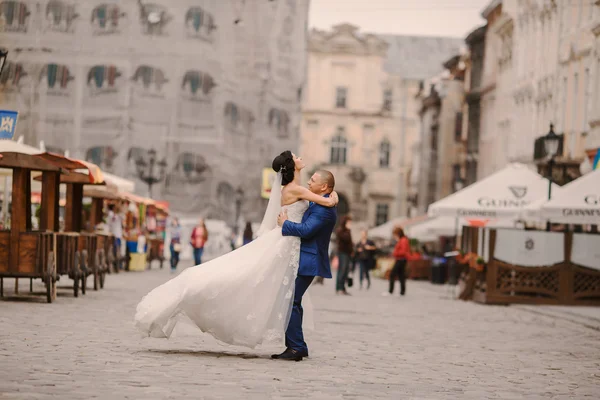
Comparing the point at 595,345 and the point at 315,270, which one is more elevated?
the point at 315,270

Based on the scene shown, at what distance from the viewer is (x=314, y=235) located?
13.0 meters

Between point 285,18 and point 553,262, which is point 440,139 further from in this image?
point 553,262

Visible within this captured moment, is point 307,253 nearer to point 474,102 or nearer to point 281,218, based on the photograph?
point 281,218

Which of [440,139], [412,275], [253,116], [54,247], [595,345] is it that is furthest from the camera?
[440,139]

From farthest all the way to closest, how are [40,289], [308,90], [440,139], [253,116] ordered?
1. [308,90]
2. [440,139]
3. [253,116]
4. [40,289]

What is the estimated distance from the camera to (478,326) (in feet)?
69.5

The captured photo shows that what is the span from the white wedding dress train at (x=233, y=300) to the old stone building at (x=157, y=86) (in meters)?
56.0

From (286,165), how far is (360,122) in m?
95.0

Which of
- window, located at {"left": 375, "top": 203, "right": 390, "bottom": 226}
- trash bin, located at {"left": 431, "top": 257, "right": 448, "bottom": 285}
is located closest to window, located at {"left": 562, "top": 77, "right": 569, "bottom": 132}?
trash bin, located at {"left": 431, "top": 257, "right": 448, "bottom": 285}

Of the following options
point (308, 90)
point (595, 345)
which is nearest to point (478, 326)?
point (595, 345)

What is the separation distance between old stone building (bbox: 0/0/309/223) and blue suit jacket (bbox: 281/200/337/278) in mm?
55850

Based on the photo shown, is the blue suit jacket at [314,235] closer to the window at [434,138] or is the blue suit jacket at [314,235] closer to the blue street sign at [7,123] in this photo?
the blue street sign at [7,123]

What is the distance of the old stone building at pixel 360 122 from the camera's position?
345ft

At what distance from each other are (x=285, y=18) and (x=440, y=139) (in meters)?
15.6
